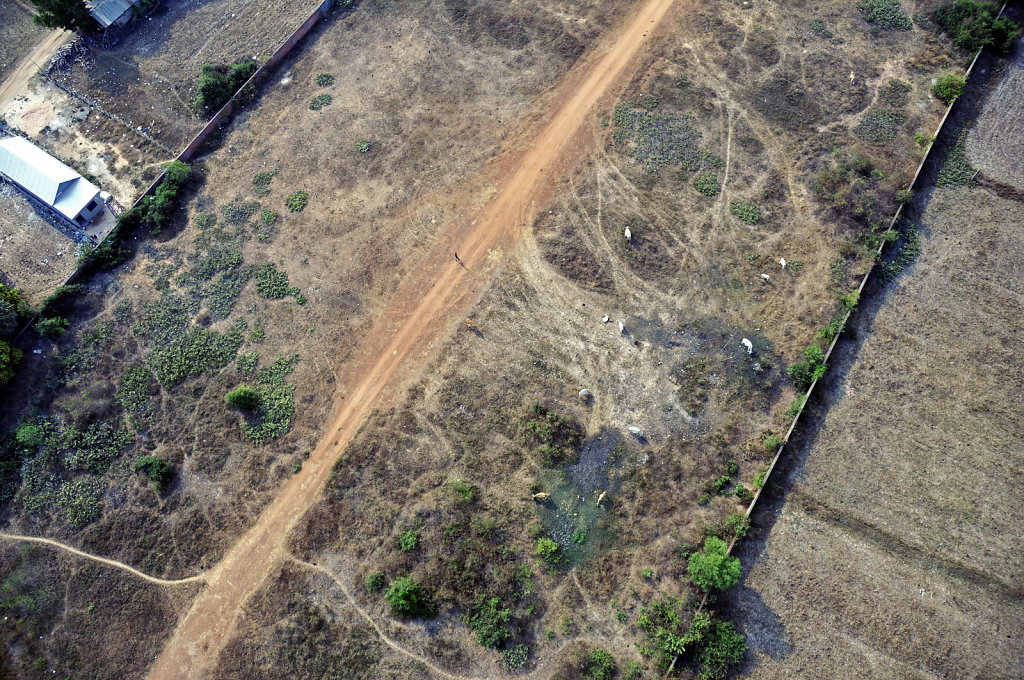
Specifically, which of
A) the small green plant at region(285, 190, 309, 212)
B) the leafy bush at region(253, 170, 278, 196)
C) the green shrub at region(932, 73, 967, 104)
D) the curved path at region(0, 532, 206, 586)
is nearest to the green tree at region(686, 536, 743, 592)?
the curved path at region(0, 532, 206, 586)

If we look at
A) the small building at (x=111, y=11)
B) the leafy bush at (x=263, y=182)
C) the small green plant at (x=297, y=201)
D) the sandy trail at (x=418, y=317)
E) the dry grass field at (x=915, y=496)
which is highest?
the small building at (x=111, y=11)

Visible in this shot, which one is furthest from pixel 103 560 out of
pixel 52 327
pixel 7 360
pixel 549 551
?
pixel 549 551

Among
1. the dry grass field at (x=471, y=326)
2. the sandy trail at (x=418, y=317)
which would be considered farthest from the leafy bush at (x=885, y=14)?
the sandy trail at (x=418, y=317)

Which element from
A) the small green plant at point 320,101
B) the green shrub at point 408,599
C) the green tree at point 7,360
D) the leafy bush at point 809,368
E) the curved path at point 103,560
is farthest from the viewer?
the small green plant at point 320,101

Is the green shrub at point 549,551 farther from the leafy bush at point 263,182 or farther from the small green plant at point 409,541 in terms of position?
the leafy bush at point 263,182

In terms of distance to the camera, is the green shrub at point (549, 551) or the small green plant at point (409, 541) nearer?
the green shrub at point (549, 551)

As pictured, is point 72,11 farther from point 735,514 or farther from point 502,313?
point 735,514

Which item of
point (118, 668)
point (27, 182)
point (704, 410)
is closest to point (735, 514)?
point (704, 410)

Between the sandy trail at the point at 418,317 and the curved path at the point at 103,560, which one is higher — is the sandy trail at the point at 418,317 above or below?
below

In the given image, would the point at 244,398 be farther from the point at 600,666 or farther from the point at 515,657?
the point at 600,666
